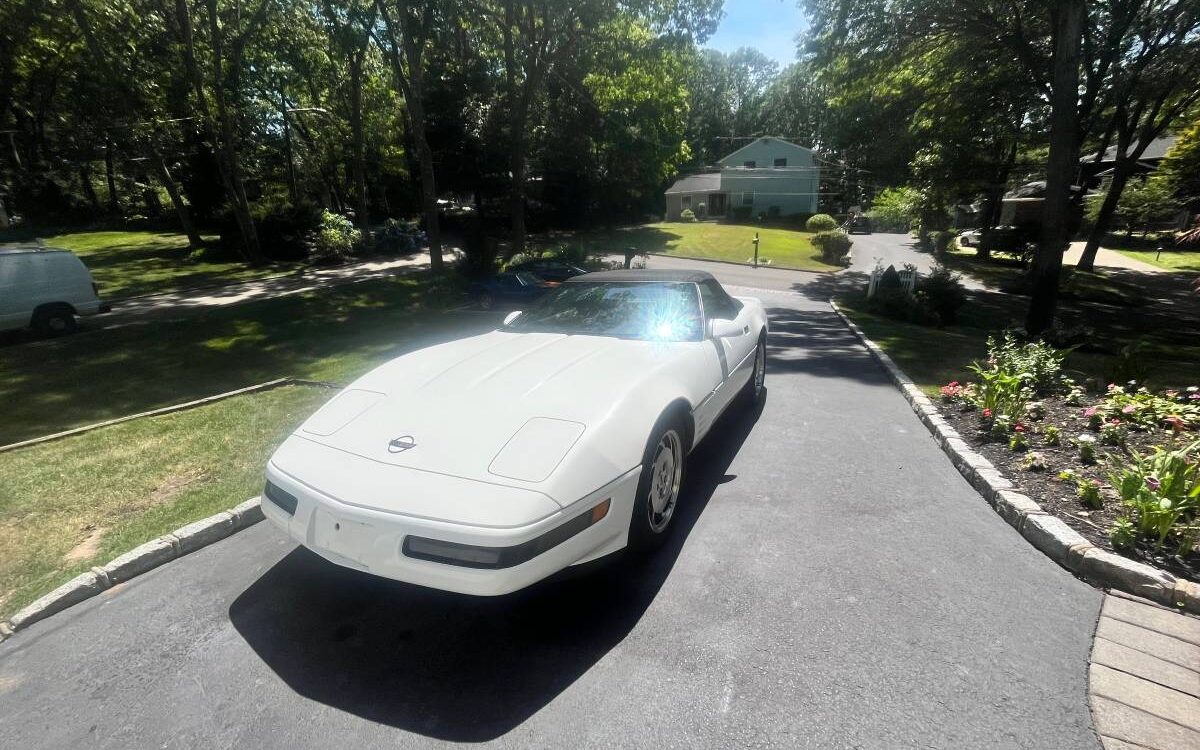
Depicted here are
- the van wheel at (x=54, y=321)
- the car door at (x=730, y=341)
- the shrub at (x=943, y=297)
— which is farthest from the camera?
the shrub at (x=943, y=297)

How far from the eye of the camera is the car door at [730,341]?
4215 mm

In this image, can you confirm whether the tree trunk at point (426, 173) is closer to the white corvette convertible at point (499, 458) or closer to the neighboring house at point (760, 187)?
the white corvette convertible at point (499, 458)

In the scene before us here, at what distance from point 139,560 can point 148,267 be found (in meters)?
22.8

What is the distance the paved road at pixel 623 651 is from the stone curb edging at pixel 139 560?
3.1 inches

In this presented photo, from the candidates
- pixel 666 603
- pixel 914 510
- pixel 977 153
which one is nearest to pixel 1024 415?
pixel 914 510

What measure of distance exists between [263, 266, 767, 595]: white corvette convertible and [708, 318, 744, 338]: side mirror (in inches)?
1.6

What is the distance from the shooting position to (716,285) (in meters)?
5.27

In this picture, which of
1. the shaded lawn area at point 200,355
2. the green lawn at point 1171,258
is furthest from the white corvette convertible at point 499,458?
the green lawn at point 1171,258

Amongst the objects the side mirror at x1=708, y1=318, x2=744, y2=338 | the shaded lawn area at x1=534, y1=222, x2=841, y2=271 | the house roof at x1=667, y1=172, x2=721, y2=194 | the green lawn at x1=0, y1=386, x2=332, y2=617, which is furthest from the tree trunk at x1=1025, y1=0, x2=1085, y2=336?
the house roof at x1=667, y1=172, x2=721, y2=194

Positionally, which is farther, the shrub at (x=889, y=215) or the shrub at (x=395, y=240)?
the shrub at (x=889, y=215)

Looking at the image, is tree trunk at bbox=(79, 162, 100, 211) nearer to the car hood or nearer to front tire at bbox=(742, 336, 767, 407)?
the car hood

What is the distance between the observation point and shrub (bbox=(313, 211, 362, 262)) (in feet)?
66.9

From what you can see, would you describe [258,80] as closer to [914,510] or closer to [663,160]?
[663,160]

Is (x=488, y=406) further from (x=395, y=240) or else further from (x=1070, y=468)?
(x=395, y=240)
